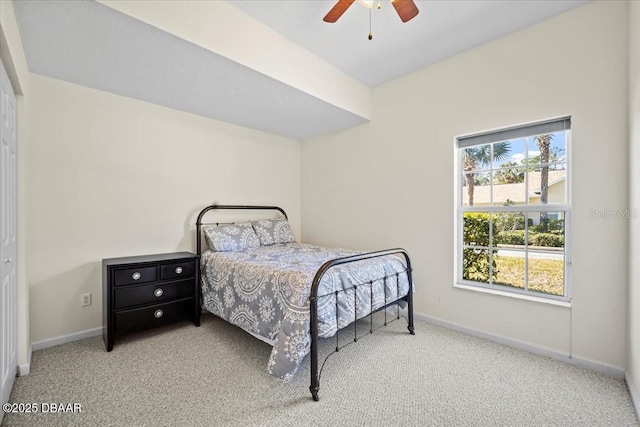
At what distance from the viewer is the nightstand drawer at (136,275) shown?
2383 millimetres

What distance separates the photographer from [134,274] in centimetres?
246

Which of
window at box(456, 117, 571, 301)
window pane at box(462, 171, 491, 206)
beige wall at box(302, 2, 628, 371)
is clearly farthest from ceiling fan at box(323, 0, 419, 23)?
window pane at box(462, 171, 491, 206)

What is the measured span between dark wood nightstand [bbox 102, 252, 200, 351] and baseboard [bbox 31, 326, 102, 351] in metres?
0.17

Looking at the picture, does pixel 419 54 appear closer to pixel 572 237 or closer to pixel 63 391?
pixel 572 237

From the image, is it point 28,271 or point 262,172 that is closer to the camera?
point 28,271

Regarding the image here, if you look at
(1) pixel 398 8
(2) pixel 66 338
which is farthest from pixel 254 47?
(2) pixel 66 338

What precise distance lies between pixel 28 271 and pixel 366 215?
3276 millimetres

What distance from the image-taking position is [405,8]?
1852 millimetres

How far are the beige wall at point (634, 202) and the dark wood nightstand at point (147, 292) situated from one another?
11.1 ft

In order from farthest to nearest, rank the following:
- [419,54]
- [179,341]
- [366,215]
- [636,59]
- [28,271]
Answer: [366,215] → [419,54] → [179,341] → [28,271] → [636,59]

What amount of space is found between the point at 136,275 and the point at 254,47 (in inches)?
86.7

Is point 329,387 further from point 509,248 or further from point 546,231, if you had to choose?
point 546,231

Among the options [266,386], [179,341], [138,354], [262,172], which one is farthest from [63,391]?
[262,172]

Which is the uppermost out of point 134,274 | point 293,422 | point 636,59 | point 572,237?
point 636,59
